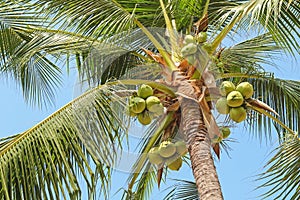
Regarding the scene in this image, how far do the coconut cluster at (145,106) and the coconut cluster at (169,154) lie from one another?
0.71ft

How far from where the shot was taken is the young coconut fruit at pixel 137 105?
415cm

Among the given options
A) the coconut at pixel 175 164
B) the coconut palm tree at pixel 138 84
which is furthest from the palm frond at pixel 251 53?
the coconut at pixel 175 164

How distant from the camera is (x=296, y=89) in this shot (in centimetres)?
568

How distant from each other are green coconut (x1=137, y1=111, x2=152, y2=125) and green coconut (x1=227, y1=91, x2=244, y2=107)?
0.57 metres

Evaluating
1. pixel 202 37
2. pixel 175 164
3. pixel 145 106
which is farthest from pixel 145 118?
pixel 202 37

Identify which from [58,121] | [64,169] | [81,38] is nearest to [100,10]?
[81,38]

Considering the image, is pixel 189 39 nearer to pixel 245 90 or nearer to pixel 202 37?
pixel 202 37

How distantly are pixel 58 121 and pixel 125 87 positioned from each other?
0.59 meters

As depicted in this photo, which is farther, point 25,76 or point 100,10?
point 25,76

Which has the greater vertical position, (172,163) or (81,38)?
(81,38)

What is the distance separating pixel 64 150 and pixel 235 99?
1.25 m

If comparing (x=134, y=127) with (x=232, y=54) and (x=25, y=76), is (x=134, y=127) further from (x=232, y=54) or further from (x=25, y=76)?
(x=25, y=76)

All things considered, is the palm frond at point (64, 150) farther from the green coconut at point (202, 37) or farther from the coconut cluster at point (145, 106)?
the green coconut at point (202, 37)

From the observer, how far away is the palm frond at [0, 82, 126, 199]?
393 cm
